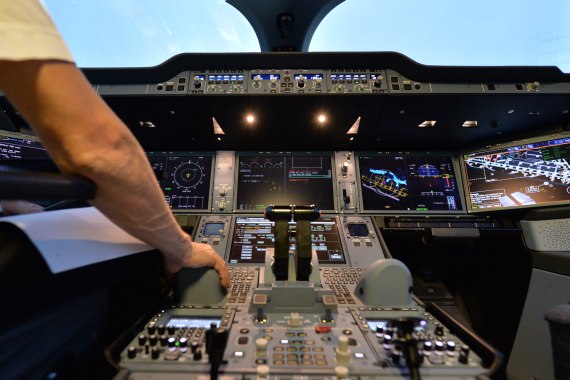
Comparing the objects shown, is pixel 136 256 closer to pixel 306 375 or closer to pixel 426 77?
pixel 306 375

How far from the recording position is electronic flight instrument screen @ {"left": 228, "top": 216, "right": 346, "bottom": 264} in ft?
5.23

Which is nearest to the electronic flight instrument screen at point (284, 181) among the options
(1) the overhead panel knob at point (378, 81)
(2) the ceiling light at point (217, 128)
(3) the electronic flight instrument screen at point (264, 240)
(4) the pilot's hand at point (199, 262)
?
(3) the electronic flight instrument screen at point (264, 240)

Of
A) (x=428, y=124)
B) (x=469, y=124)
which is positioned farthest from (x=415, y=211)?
(x=469, y=124)

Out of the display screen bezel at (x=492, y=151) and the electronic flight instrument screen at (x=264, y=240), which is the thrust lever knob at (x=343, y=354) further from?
the display screen bezel at (x=492, y=151)

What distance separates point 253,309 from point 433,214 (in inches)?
65.5

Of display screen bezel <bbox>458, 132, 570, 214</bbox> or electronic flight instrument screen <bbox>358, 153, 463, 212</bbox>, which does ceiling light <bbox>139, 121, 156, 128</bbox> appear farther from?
display screen bezel <bbox>458, 132, 570, 214</bbox>

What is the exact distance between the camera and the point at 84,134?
47 cm

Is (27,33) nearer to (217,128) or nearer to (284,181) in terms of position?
(217,128)

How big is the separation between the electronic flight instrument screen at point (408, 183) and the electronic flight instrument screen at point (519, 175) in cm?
15

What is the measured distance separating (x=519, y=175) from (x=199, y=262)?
2.39m

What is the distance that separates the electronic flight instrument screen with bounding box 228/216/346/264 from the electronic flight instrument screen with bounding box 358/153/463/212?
451 millimetres

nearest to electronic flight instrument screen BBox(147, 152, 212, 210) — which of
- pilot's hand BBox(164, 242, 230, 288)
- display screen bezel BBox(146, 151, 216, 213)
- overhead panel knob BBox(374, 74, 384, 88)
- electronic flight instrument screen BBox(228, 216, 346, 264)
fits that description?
display screen bezel BBox(146, 151, 216, 213)

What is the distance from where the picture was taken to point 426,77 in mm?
1698

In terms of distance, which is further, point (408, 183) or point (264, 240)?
point (408, 183)
